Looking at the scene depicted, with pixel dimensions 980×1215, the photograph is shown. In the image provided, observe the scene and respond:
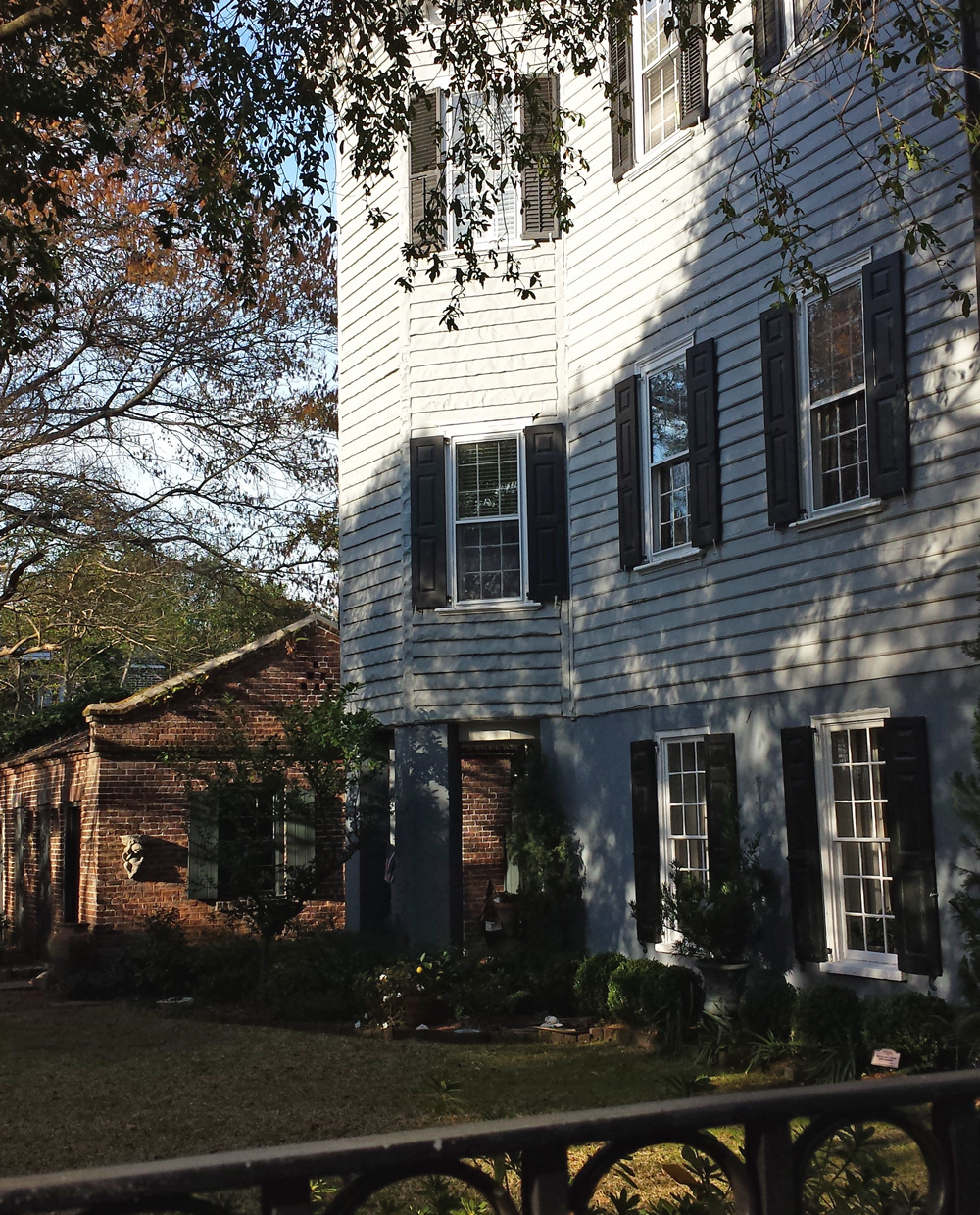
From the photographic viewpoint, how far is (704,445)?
1174 centimetres

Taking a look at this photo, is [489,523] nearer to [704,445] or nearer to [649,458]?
[649,458]

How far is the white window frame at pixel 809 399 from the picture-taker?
1012 centimetres

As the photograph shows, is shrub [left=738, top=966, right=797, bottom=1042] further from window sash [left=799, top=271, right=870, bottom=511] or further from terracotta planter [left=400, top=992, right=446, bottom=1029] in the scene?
window sash [left=799, top=271, right=870, bottom=511]

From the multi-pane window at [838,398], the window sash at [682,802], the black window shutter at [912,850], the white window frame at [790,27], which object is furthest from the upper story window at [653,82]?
the black window shutter at [912,850]

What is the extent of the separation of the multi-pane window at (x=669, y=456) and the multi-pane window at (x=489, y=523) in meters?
2.06

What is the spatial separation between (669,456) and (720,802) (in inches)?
128

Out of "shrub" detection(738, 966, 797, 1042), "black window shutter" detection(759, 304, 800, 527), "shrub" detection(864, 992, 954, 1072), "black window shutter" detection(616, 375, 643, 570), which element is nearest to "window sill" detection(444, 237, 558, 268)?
"black window shutter" detection(616, 375, 643, 570)

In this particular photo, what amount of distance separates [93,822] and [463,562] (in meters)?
7.41

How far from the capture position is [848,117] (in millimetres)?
10438

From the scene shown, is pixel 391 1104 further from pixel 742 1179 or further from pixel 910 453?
pixel 742 1179

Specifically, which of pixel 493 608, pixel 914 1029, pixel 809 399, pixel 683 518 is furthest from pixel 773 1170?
pixel 493 608

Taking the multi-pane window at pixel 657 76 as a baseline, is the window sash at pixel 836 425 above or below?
below

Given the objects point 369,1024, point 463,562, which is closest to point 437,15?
point 463,562

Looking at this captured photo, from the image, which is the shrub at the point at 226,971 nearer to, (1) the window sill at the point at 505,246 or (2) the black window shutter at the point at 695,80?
(1) the window sill at the point at 505,246
